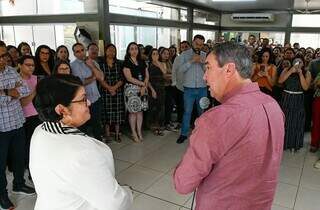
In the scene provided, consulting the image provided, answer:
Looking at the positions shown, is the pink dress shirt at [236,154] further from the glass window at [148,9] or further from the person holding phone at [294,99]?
the glass window at [148,9]

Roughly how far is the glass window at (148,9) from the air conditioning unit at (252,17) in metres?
3.14

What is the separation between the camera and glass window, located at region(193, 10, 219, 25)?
889cm

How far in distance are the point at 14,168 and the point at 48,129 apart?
1.92 meters

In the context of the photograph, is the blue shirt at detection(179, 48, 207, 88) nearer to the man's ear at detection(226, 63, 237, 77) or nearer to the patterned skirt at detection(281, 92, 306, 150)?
the patterned skirt at detection(281, 92, 306, 150)

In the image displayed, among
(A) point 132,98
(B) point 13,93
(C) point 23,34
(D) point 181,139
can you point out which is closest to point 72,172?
(B) point 13,93

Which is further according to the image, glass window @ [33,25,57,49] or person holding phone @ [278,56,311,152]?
glass window @ [33,25,57,49]

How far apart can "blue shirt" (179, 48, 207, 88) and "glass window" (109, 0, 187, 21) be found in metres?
2.05

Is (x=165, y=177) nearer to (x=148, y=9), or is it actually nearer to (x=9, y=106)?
(x=9, y=106)

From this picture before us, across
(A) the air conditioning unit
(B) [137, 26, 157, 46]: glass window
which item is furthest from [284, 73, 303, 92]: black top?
(A) the air conditioning unit

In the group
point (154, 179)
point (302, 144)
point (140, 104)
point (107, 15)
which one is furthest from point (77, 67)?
point (302, 144)

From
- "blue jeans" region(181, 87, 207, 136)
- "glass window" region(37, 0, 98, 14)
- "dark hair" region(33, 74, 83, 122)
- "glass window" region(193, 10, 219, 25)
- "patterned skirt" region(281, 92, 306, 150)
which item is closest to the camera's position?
"dark hair" region(33, 74, 83, 122)

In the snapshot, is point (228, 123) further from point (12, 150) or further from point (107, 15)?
point (107, 15)

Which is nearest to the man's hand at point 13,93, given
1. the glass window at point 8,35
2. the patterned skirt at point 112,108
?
the patterned skirt at point 112,108

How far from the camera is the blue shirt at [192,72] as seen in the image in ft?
12.5
